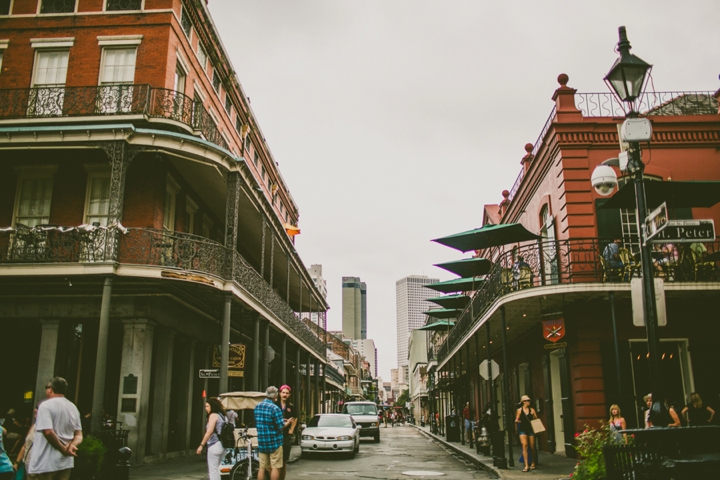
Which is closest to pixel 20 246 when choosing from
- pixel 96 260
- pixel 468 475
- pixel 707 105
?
pixel 96 260

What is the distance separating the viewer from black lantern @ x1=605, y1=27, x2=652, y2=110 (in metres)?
7.84

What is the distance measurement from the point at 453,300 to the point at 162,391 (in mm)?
16324

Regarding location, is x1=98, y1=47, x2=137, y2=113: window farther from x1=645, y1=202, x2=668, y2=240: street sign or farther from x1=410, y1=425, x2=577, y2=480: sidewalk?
x1=645, y1=202, x2=668, y2=240: street sign

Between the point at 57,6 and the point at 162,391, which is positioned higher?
the point at 57,6

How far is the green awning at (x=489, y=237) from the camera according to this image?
1670 centimetres

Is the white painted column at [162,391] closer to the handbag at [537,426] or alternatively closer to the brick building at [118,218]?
the brick building at [118,218]

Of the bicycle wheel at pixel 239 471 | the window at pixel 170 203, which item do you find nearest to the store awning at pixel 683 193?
the bicycle wheel at pixel 239 471

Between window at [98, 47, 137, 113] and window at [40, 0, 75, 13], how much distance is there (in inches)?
79.1

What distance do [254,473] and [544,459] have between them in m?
8.44

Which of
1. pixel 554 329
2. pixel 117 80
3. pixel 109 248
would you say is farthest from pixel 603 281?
pixel 117 80

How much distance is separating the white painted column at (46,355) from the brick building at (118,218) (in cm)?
3

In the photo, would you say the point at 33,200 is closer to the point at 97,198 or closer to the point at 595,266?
the point at 97,198

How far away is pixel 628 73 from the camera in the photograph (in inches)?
310

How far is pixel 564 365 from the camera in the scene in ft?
52.1
